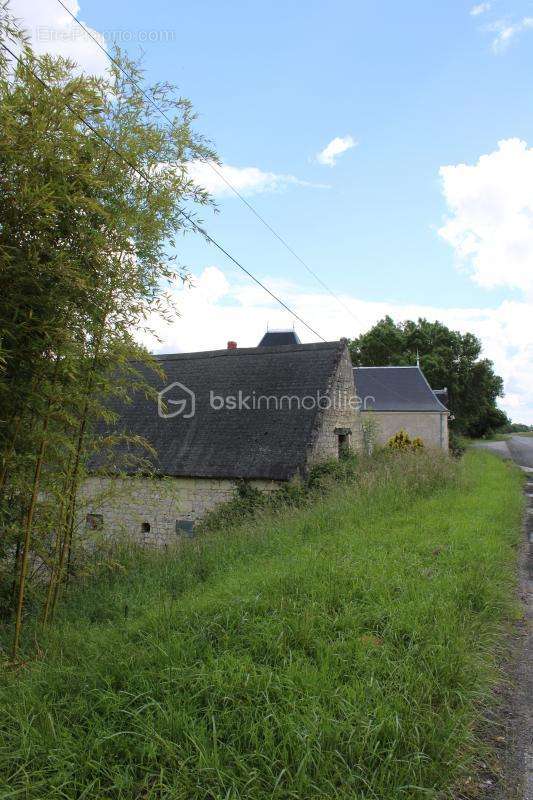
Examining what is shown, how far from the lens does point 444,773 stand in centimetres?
251

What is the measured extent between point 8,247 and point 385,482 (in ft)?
23.5

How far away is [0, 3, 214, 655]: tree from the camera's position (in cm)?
348

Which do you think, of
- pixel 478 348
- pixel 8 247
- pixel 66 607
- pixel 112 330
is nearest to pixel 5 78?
pixel 8 247

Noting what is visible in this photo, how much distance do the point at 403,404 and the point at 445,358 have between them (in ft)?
51.5

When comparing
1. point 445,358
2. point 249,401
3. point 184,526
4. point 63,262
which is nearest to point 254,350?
point 249,401

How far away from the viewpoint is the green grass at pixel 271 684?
243 cm

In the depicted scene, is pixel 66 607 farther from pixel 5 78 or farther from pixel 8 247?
pixel 5 78

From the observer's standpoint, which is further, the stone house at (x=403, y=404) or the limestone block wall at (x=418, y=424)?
the stone house at (x=403, y=404)

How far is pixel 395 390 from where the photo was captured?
30.5m

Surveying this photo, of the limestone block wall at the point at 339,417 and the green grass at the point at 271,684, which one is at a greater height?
the limestone block wall at the point at 339,417

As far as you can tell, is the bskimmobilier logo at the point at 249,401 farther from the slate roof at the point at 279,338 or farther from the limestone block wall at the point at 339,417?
the slate roof at the point at 279,338

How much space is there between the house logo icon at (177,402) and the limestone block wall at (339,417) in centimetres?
374

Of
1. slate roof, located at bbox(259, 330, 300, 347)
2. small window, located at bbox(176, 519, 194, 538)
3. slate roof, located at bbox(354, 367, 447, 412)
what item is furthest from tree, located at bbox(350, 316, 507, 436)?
small window, located at bbox(176, 519, 194, 538)

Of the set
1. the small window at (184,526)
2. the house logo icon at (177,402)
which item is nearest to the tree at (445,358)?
the house logo icon at (177,402)
